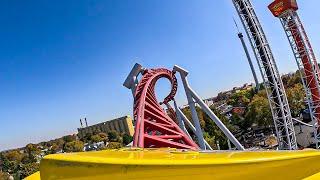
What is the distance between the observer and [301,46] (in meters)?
31.6

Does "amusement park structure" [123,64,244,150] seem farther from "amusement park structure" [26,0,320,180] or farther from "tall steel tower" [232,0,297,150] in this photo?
"tall steel tower" [232,0,297,150]

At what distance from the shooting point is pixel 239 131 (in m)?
60.6

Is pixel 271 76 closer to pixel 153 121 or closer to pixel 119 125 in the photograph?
pixel 153 121

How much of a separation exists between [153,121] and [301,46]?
1850cm

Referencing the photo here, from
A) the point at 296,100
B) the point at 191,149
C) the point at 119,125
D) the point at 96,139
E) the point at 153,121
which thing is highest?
the point at 119,125

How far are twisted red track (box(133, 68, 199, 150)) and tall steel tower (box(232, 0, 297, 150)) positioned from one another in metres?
8.70

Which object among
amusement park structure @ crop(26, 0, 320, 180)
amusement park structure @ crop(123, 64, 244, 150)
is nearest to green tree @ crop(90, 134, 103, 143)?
amusement park structure @ crop(123, 64, 244, 150)

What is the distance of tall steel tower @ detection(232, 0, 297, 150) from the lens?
3053 cm

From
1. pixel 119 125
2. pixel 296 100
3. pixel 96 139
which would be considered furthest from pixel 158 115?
pixel 119 125

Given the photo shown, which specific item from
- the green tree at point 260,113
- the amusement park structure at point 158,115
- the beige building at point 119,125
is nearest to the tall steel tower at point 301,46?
the amusement park structure at point 158,115

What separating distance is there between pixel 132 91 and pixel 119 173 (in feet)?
67.8

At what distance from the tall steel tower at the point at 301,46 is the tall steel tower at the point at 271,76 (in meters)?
2.33

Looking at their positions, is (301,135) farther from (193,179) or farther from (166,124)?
(193,179)

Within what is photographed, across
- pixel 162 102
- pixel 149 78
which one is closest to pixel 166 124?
pixel 149 78
